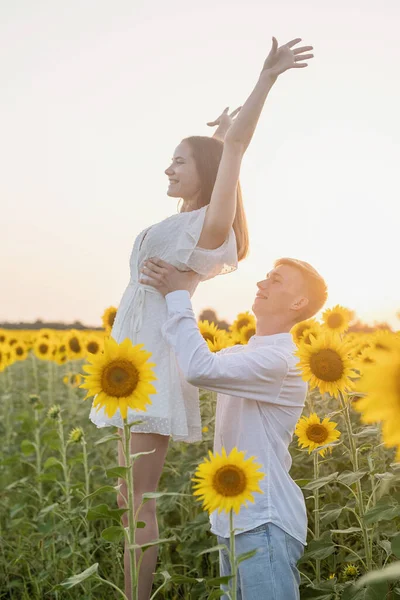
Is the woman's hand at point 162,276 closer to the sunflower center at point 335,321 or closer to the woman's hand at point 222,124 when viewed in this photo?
the woman's hand at point 222,124

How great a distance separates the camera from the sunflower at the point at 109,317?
4129 millimetres

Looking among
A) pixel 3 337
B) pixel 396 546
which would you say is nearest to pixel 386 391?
pixel 396 546

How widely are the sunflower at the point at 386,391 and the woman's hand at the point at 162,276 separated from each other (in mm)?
1530

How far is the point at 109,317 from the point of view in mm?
4156

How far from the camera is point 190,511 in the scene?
3.75 metres

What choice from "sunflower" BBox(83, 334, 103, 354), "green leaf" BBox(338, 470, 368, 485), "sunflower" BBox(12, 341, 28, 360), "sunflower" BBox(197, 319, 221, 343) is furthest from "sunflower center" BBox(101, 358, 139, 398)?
"sunflower" BBox(12, 341, 28, 360)

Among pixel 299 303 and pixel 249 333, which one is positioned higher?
pixel 249 333

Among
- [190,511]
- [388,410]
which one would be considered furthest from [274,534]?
[190,511]

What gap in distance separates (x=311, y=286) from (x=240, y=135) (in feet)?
1.91

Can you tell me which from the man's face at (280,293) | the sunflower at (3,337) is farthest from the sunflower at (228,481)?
the sunflower at (3,337)

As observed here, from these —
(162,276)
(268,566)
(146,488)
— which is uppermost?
(162,276)

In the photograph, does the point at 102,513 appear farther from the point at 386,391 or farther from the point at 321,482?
the point at 386,391

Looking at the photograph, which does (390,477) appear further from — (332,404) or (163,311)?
(332,404)

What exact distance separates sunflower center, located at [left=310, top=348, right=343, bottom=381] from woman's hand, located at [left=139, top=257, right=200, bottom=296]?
1.70 ft
